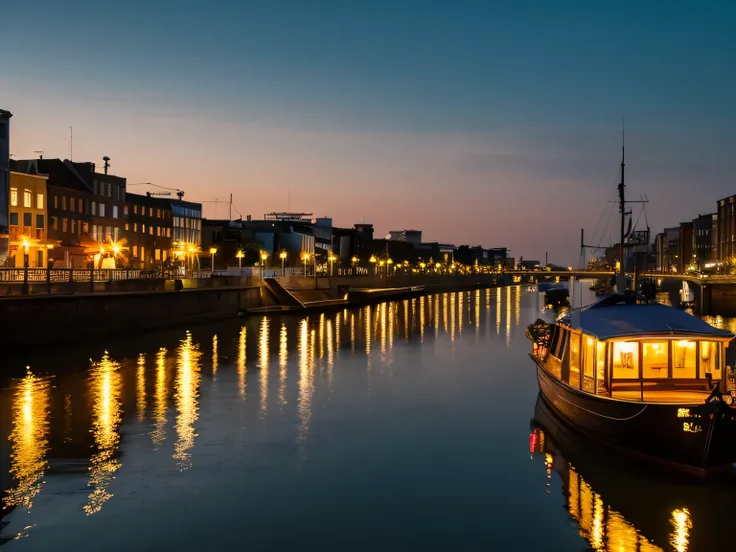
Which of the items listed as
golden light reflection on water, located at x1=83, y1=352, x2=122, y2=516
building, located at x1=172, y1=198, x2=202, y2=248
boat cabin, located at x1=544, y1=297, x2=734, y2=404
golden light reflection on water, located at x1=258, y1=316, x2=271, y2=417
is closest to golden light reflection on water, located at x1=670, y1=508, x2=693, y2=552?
boat cabin, located at x1=544, y1=297, x2=734, y2=404

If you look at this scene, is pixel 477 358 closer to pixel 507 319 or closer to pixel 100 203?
pixel 507 319

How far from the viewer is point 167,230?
13600 cm

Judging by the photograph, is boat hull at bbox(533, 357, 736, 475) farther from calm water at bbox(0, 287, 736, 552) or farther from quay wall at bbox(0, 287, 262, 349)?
quay wall at bbox(0, 287, 262, 349)

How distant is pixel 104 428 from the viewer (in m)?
30.0

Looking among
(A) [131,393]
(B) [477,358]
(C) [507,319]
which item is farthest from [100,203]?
(A) [131,393]

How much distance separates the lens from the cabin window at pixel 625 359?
82.3 ft

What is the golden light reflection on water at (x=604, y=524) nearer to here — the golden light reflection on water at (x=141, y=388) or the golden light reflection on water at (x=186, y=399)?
the golden light reflection on water at (x=186, y=399)

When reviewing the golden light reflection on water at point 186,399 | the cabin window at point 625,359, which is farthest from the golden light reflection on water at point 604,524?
the golden light reflection on water at point 186,399

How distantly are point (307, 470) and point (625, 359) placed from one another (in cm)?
1073

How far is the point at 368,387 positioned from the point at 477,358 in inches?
697

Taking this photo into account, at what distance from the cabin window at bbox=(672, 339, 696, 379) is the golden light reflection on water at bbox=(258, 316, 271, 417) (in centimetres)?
1688

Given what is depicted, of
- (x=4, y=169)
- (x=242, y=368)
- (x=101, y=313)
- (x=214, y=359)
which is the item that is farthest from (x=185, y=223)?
(x=242, y=368)

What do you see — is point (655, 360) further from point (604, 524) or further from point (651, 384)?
point (604, 524)

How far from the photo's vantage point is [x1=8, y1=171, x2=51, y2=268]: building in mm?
82000
